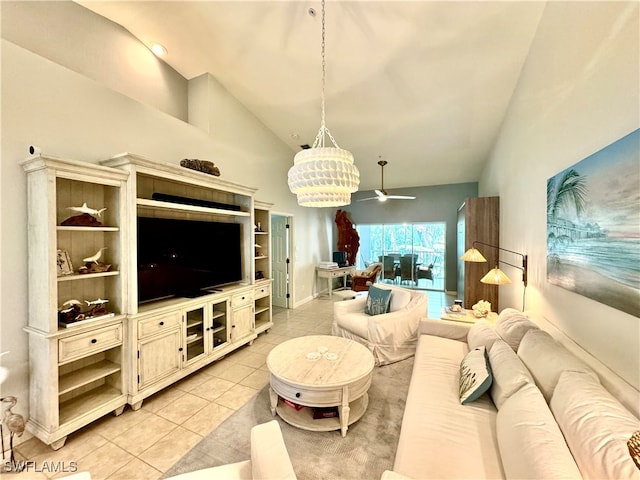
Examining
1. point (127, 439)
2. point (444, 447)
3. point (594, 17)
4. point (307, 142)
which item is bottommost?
point (127, 439)

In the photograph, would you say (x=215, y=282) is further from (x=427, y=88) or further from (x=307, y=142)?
(x=427, y=88)

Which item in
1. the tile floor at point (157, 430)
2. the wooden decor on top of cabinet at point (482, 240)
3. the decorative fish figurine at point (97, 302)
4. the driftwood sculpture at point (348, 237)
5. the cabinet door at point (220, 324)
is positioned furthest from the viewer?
the driftwood sculpture at point (348, 237)

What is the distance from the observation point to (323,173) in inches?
81.5

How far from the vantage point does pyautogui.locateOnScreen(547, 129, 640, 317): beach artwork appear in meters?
1.28

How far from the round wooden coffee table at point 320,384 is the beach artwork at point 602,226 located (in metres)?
1.61

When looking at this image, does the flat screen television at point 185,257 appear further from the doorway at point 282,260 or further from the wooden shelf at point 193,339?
the doorway at point 282,260

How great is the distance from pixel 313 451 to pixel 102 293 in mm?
2361

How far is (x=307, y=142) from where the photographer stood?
541 centimetres

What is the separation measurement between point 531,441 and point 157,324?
2.89m

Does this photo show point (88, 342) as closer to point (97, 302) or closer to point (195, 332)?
point (97, 302)

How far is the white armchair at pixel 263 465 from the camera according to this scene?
1.12 metres

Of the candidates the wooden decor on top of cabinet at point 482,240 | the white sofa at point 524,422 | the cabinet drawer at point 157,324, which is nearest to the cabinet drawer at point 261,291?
the cabinet drawer at point 157,324

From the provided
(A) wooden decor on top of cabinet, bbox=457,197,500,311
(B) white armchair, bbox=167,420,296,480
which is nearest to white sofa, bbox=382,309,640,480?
(B) white armchair, bbox=167,420,296,480

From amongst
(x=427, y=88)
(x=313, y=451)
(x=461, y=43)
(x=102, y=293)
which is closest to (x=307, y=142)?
(x=427, y=88)
